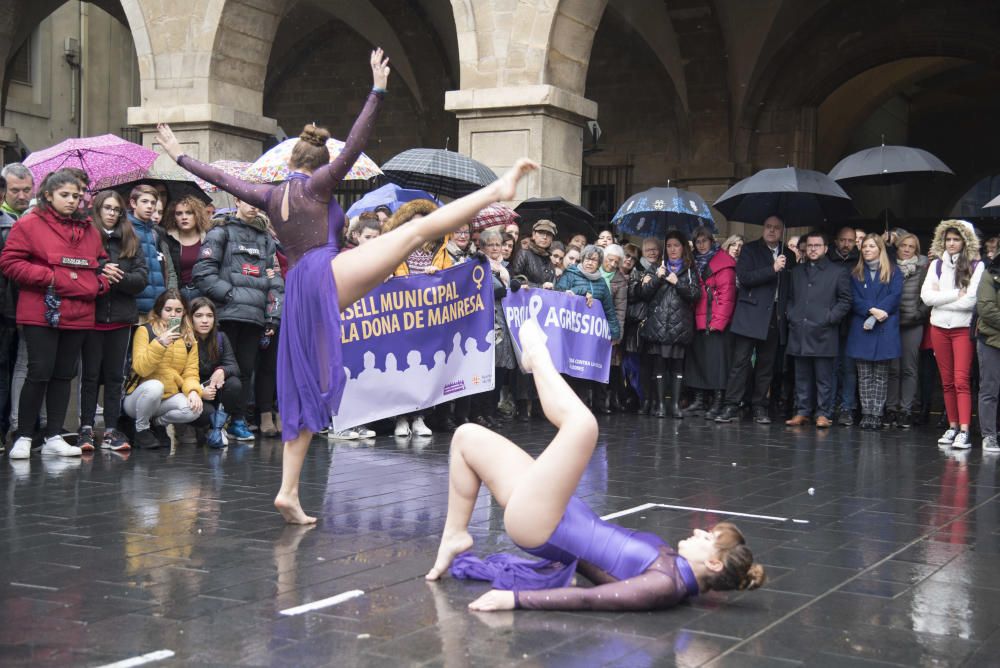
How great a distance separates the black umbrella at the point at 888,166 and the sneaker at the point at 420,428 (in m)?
5.44

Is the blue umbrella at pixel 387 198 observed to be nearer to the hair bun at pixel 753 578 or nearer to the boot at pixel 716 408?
the boot at pixel 716 408

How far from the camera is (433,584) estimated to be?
17.1 ft

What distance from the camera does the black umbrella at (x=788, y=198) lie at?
12648 millimetres

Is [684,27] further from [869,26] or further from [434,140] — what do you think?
[434,140]

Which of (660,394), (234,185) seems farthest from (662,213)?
(234,185)

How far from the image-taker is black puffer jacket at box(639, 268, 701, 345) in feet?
43.8

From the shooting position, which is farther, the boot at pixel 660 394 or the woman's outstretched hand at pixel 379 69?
the boot at pixel 660 394

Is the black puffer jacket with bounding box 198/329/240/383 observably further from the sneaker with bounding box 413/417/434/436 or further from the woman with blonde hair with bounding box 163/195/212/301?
the sneaker with bounding box 413/417/434/436

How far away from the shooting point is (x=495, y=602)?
476 cm

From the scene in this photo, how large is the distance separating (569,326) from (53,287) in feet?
18.8

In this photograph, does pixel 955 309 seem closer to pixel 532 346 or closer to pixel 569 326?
pixel 569 326

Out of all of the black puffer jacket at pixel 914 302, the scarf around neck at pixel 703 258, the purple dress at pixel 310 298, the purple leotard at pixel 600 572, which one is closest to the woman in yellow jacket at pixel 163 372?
the purple dress at pixel 310 298

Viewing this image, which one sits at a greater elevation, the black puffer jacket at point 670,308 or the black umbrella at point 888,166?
the black umbrella at point 888,166

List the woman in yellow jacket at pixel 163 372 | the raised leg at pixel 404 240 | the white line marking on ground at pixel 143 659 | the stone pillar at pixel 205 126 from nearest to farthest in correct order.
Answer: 1. the white line marking on ground at pixel 143 659
2. the raised leg at pixel 404 240
3. the woman in yellow jacket at pixel 163 372
4. the stone pillar at pixel 205 126
